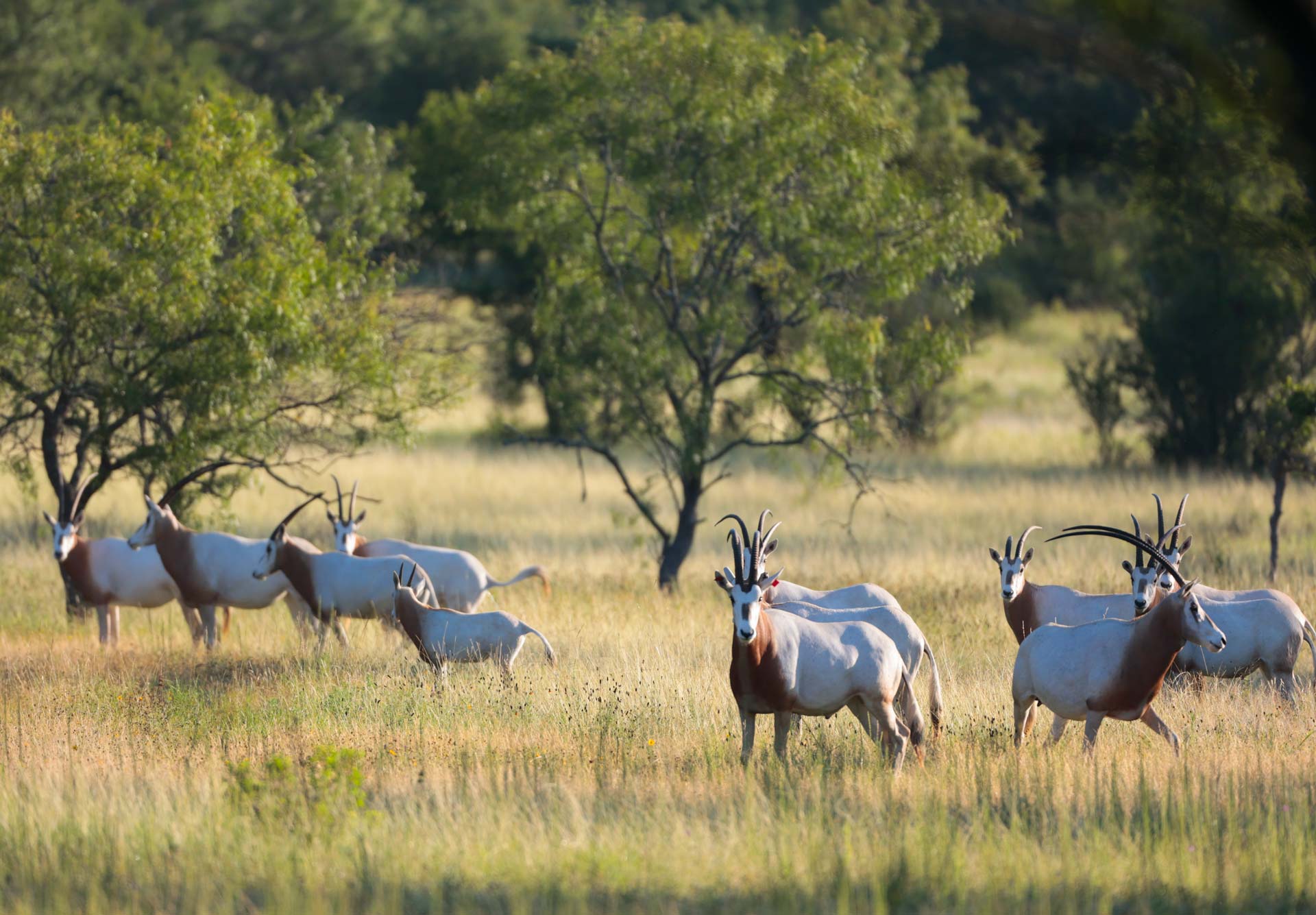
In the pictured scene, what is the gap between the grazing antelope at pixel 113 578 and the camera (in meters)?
14.4

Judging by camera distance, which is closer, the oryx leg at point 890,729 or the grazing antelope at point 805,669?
the grazing antelope at point 805,669

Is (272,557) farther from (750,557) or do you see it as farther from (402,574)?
(750,557)

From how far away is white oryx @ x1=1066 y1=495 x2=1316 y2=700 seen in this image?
10797 mm

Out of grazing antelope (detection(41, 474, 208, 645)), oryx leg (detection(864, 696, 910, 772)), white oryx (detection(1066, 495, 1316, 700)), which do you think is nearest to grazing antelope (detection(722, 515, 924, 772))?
oryx leg (detection(864, 696, 910, 772))

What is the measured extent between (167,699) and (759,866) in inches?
235

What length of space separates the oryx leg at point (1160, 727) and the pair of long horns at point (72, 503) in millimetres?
10096

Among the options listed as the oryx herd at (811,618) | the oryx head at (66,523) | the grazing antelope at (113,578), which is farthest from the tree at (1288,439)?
the oryx head at (66,523)

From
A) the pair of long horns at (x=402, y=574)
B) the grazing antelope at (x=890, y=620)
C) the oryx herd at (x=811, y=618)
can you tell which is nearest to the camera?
the oryx herd at (x=811, y=618)

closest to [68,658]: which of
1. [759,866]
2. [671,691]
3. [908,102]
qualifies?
[671,691]

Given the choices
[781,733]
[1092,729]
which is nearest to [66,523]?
[781,733]

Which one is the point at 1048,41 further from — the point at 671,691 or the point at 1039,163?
the point at 671,691

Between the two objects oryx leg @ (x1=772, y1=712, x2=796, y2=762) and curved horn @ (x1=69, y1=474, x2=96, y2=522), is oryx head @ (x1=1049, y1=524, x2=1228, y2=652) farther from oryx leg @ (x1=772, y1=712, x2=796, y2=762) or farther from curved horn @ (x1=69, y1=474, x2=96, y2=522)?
curved horn @ (x1=69, y1=474, x2=96, y2=522)

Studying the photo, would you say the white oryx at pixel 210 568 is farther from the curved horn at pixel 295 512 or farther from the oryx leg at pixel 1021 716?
the oryx leg at pixel 1021 716

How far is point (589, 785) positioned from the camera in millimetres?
8680
